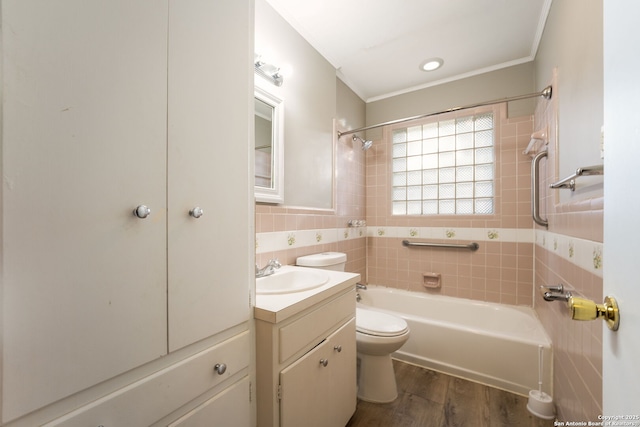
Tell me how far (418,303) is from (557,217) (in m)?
1.35

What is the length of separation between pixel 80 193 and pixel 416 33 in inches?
85.4

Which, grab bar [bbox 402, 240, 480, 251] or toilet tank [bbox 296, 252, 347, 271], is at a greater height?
grab bar [bbox 402, 240, 480, 251]

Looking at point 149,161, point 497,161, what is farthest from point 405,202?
point 149,161

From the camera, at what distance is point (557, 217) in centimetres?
150

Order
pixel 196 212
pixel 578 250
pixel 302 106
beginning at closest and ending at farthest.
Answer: pixel 196 212, pixel 578 250, pixel 302 106

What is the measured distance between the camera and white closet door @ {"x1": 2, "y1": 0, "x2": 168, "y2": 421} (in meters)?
0.44

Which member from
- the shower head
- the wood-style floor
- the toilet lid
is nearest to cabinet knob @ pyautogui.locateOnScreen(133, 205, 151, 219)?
the toilet lid

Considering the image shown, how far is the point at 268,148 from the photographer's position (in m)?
1.60

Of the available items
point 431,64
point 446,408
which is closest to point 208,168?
point 446,408

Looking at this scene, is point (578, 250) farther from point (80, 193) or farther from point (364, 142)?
point (364, 142)

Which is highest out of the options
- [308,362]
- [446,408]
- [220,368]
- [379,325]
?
[220,368]

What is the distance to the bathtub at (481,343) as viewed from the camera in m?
1.64

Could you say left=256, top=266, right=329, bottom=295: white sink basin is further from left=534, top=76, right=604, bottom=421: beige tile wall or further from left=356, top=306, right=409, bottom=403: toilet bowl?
left=534, top=76, right=604, bottom=421: beige tile wall

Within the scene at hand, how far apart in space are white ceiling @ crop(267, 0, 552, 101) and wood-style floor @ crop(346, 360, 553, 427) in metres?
2.44
